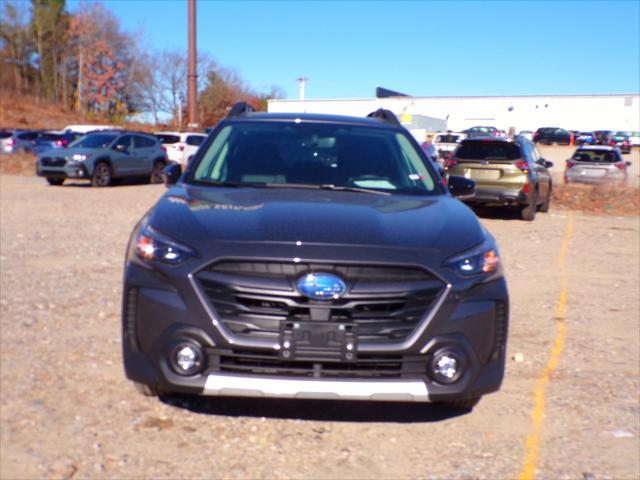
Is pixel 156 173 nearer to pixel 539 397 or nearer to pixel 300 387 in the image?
pixel 539 397

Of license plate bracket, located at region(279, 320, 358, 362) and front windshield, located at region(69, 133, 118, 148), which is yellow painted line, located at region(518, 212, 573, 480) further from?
front windshield, located at region(69, 133, 118, 148)

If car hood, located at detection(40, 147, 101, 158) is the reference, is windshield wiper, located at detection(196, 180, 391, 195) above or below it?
above

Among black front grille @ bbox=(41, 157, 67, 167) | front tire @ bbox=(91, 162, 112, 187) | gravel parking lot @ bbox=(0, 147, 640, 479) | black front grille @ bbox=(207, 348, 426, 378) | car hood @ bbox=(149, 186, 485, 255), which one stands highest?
car hood @ bbox=(149, 186, 485, 255)

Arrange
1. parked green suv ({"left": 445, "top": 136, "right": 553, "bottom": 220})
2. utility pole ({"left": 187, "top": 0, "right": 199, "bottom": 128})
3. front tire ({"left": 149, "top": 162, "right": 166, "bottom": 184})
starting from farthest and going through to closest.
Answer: utility pole ({"left": 187, "top": 0, "right": 199, "bottom": 128}) < front tire ({"left": 149, "top": 162, "right": 166, "bottom": 184}) < parked green suv ({"left": 445, "top": 136, "right": 553, "bottom": 220})

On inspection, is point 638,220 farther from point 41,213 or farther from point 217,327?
point 217,327

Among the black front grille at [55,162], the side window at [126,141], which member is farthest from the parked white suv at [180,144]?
the black front grille at [55,162]

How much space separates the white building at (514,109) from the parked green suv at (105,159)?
3.97m

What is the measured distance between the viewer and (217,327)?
141 inches

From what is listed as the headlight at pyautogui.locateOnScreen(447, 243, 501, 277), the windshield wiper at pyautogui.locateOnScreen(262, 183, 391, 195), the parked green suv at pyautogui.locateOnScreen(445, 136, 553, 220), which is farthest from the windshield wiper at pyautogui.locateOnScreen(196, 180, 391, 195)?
the parked green suv at pyautogui.locateOnScreen(445, 136, 553, 220)

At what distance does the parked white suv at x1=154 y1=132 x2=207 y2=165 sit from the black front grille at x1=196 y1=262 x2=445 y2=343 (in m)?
23.0

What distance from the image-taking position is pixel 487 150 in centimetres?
1542

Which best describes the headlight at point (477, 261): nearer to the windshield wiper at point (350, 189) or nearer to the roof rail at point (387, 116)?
the windshield wiper at point (350, 189)

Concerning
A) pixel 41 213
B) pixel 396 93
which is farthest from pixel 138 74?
pixel 41 213

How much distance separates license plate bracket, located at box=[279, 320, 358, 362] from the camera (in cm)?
357
